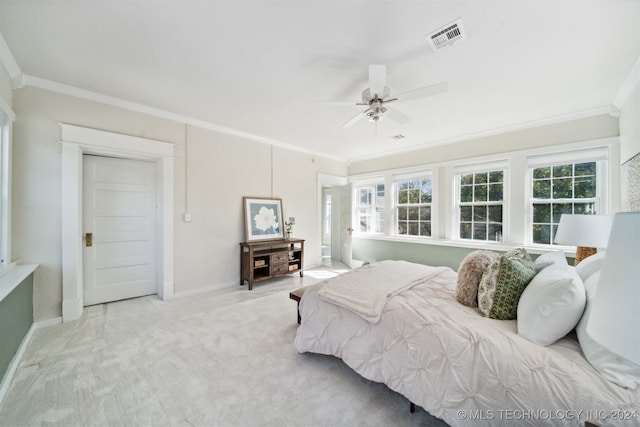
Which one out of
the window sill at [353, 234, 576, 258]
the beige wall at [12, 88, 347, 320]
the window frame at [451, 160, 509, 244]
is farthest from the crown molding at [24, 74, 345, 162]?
the window frame at [451, 160, 509, 244]

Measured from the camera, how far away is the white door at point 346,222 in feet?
18.3

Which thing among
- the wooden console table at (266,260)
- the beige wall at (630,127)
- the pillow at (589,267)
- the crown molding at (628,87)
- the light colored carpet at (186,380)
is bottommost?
the light colored carpet at (186,380)

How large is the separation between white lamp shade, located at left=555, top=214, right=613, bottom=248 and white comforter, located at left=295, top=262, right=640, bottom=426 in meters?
1.59

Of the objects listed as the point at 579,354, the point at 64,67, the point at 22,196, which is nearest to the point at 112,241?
the point at 22,196

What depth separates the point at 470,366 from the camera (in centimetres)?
127

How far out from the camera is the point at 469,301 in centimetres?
172

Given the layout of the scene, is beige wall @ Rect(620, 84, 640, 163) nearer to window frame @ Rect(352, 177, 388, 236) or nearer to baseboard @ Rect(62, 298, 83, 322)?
window frame @ Rect(352, 177, 388, 236)

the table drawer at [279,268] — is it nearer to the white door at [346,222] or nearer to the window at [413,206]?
the white door at [346,222]

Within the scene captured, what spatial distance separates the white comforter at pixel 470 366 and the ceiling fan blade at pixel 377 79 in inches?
70.4

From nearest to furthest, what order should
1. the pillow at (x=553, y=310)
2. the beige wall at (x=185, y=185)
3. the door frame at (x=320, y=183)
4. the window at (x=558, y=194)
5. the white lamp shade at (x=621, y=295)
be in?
the white lamp shade at (x=621, y=295)
the pillow at (x=553, y=310)
the beige wall at (x=185, y=185)
the window at (x=558, y=194)
the door frame at (x=320, y=183)

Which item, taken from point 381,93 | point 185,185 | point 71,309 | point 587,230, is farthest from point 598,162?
point 71,309

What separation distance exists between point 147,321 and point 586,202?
5692 mm


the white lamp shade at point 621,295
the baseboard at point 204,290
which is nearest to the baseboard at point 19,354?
the baseboard at point 204,290

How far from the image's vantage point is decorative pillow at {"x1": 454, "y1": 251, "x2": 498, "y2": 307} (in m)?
1.72
